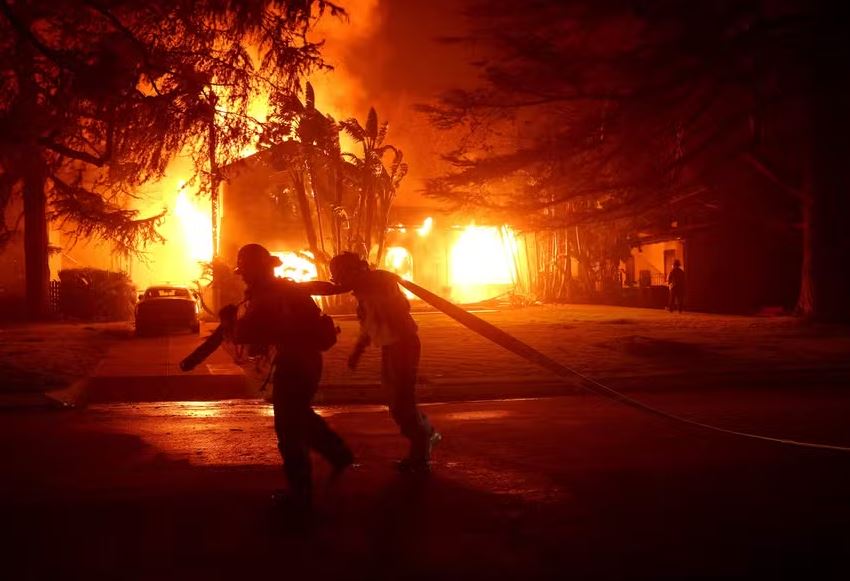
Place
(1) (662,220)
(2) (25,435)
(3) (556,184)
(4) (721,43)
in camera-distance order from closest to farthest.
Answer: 1. (2) (25,435)
2. (4) (721,43)
3. (3) (556,184)
4. (1) (662,220)

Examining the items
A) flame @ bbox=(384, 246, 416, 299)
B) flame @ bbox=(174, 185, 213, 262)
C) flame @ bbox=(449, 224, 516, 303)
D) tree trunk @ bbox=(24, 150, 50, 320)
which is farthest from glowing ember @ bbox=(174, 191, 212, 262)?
tree trunk @ bbox=(24, 150, 50, 320)

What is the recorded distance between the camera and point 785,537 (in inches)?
181

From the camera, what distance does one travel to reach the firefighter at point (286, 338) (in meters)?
5.34

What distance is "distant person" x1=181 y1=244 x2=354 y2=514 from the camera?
5.34m

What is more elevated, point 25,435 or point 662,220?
point 662,220

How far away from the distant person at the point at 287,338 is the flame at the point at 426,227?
29.6 meters

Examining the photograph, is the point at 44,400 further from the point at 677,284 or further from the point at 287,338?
the point at 677,284

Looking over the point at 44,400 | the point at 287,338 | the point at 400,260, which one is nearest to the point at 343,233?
the point at 400,260

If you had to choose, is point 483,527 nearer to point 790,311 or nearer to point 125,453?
point 125,453

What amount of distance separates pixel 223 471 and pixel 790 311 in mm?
22350

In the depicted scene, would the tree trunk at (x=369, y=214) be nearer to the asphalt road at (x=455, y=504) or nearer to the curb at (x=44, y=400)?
the curb at (x=44, y=400)

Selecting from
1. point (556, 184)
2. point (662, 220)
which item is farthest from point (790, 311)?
point (556, 184)

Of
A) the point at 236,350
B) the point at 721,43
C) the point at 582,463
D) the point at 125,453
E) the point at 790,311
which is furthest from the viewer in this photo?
the point at 790,311

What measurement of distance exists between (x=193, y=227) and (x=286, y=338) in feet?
132
